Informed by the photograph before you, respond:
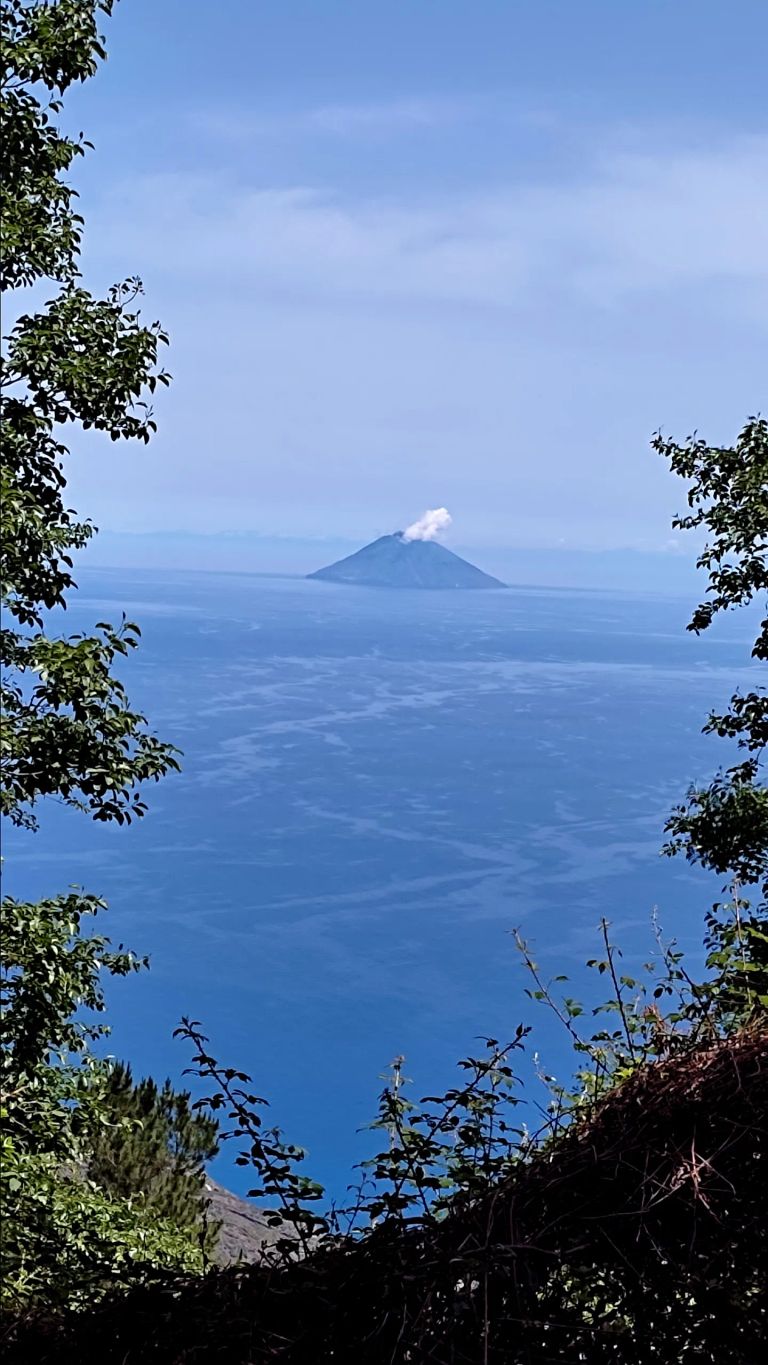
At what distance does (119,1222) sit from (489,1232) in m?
3.78

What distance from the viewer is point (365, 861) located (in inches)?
2103

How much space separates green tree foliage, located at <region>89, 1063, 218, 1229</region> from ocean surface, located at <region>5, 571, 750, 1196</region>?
13635 millimetres

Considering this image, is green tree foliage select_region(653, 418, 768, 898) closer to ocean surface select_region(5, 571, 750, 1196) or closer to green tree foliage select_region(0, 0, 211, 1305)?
green tree foliage select_region(0, 0, 211, 1305)

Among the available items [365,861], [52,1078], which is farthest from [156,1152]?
[365,861]

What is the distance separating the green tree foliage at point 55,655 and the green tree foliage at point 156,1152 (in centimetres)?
353

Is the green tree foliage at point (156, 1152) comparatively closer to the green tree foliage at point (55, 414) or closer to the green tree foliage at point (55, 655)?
the green tree foliage at point (55, 655)

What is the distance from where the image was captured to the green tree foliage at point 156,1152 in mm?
8469

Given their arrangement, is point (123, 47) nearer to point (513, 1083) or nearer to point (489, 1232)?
point (513, 1083)

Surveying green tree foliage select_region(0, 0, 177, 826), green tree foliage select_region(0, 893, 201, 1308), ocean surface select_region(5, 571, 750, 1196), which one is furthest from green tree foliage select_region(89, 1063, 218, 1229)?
ocean surface select_region(5, 571, 750, 1196)

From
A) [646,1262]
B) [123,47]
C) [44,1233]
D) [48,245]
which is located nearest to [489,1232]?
[646,1262]

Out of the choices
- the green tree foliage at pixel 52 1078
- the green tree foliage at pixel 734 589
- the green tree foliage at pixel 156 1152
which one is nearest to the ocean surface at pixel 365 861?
the green tree foliage at pixel 156 1152

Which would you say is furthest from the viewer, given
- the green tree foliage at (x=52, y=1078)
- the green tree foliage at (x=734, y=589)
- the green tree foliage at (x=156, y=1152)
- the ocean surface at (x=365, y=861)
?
the ocean surface at (x=365, y=861)

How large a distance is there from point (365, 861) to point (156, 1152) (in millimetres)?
44732

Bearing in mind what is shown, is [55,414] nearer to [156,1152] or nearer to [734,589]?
[734,589]
